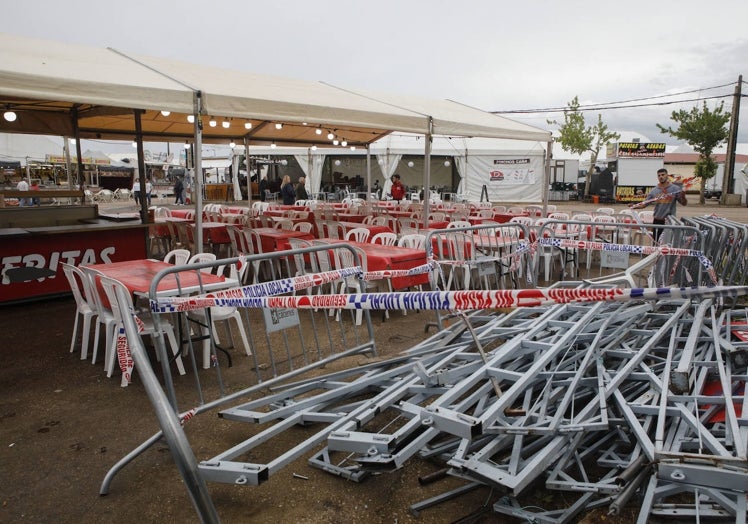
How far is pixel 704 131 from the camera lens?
33188mm

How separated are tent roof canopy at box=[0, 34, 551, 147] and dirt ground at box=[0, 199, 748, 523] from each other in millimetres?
3069

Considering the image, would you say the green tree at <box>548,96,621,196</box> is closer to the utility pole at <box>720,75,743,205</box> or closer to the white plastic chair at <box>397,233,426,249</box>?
the utility pole at <box>720,75,743,205</box>

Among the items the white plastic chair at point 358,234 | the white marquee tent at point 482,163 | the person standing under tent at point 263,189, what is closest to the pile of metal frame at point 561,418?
the white plastic chair at point 358,234

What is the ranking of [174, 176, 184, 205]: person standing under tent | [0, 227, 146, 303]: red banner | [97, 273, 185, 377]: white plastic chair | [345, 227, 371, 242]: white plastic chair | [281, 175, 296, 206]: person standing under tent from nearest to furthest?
[97, 273, 185, 377]: white plastic chair, [0, 227, 146, 303]: red banner, [345, 227, 371, 242]: white plastic chair, [281, 175, 296, 206]: person standing under tent, [174, 176, 184, 205]: person standing under tent

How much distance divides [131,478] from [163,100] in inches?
175

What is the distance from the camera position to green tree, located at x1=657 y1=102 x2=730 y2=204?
108ft

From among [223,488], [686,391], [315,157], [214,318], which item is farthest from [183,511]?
[315,157]

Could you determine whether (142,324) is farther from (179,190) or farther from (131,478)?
(179,190)

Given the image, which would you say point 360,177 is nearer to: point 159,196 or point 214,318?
point 159,196

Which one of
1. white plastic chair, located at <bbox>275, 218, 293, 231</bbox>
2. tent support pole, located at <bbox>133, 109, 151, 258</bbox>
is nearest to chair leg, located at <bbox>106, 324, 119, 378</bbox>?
tent support pole, located at <bbox>133, 109, 151, 258</bbox>

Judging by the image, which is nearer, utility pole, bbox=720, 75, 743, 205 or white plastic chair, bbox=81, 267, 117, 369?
white plastic chair, bbox=81, 267, 117, 369

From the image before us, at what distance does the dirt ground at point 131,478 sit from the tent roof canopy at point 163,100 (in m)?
3.07

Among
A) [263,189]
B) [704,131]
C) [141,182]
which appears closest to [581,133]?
[704,131]

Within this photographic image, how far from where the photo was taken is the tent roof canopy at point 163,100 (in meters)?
5.53
